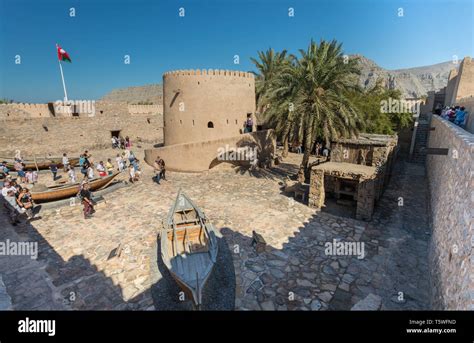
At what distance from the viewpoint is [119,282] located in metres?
6.42

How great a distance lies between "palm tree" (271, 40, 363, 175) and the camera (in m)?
11.6

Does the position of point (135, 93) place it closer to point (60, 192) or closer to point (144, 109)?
point (144, 109)

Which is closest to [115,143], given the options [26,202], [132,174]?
[132,174]

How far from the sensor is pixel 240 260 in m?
7.24

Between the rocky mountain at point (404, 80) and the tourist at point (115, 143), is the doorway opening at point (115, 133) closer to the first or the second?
the tourist at point (115, 143)

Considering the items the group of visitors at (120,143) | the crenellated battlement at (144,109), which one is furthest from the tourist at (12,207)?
the crenellated battlement at (144,109)

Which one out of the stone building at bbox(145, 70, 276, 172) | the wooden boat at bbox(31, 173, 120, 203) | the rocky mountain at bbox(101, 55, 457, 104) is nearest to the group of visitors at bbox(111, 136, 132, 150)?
the stone building at bbox(145, 70, 276, 172)

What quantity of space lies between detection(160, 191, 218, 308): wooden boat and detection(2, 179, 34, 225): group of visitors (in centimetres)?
590

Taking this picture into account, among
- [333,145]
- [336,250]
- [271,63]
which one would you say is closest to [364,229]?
[336,250]

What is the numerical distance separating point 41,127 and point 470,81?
32.3 metres

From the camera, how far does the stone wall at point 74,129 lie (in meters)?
18.3

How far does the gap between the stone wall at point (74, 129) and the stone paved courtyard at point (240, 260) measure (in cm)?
1239
